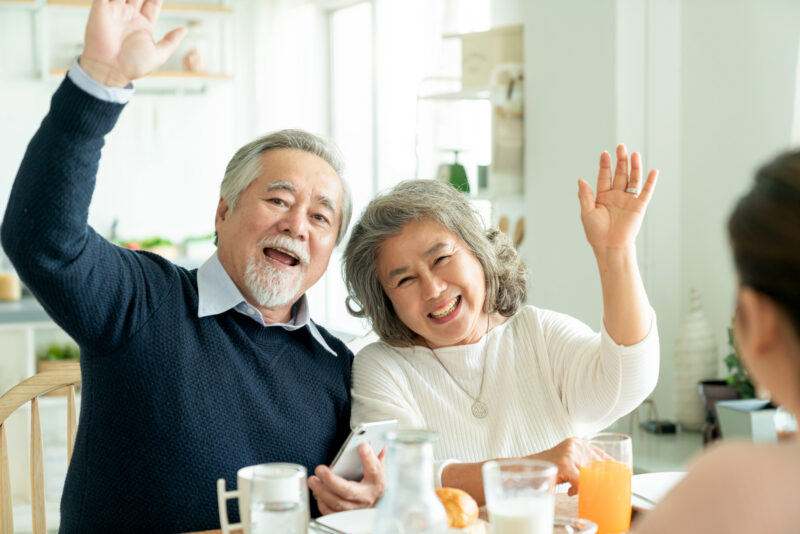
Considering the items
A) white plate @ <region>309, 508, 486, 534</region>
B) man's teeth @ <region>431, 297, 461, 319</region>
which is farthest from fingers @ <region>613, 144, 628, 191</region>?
white plate @ <region>309, 508, 486, 534</region>

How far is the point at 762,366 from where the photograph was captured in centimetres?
78

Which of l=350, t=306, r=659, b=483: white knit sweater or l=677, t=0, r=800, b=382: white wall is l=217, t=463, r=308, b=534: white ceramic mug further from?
l=677, t=0, r=800, b=382: white wall

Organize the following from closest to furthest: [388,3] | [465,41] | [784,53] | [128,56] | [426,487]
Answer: [426,487], [128,56], [784,53], [465,41], [388,3]

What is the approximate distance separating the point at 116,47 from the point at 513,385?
969 millimetres

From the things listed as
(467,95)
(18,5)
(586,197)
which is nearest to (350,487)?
(586,197)

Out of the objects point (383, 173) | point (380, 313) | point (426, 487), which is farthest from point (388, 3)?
point (426, 487)

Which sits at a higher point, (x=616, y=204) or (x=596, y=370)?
(x=616, y=204)

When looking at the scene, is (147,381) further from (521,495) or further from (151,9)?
(521,495)

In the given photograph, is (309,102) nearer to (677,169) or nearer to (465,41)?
(465,41)

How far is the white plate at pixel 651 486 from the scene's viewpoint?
138cm

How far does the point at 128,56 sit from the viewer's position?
137 cm

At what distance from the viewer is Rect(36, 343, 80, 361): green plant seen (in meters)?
3.93

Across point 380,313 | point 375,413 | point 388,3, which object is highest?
point 388,3

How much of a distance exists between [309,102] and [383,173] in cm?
90
